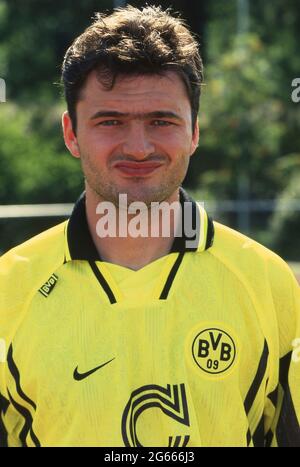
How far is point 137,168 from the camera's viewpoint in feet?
7.14

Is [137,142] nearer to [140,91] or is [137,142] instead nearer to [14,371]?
[140,91]

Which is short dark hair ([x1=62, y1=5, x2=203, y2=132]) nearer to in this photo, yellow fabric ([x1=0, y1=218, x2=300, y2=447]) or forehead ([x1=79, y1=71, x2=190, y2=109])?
forehead ([x1=79, y1=71, x2=190, y2=109])

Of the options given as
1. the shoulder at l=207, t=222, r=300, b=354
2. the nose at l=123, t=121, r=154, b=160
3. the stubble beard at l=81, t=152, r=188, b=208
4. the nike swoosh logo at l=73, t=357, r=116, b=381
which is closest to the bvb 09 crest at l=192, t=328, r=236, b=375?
the shoulder at l=207, t=222, r=300, b=354

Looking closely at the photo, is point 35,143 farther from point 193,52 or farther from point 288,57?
point 193,52

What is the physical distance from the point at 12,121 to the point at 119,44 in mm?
14097

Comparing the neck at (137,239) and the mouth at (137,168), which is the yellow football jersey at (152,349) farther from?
the mouth at (137,168)

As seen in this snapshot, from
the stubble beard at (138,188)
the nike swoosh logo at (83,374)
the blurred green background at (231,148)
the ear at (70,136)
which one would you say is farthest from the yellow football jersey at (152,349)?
the blurred green background at (231,148)

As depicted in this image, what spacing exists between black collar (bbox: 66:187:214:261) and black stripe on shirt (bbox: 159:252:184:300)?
2 centimetres

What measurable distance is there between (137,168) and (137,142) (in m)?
0.06

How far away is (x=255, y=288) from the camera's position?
2232mm

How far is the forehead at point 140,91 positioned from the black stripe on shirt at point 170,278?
0.38m

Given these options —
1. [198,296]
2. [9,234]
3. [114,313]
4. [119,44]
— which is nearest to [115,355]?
[114,313]

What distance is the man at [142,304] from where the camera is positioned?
2.15m

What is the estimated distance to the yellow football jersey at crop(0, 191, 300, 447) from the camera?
2137 mm
